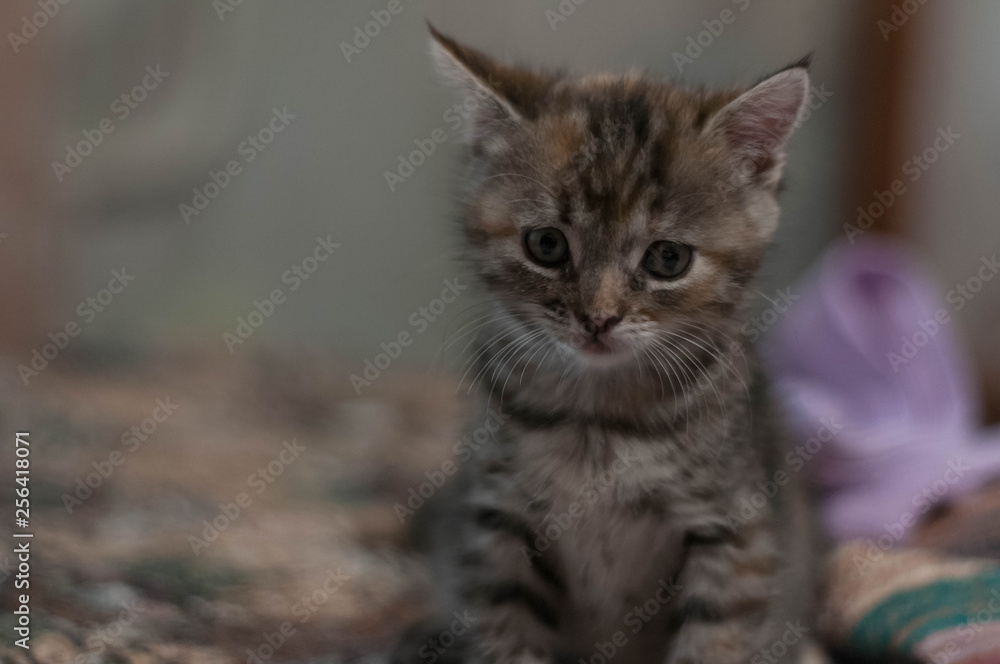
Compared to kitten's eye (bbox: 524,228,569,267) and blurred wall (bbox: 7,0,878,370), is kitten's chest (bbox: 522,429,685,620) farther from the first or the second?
blurred wall (bbox: 7,0,878,370)

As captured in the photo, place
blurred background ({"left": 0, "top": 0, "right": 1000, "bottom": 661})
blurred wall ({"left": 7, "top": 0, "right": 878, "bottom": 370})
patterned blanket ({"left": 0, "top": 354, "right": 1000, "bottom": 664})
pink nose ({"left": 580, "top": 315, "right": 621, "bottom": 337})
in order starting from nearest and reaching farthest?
pink nose ({"left": 580, "top": 315, "right": 621, "bottom": 337})
patterned blanket ({"left": 0, "top": 354, "right": 1000, "bottom": 664})
blurred background ({"left": 0, "top": 0, "right": 1000, "bottom": 661})
blurred wall ({"left": 7, "top": 0, "right": 878, "bottom": 370})

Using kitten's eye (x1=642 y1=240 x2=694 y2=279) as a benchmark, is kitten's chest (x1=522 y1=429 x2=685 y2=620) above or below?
below

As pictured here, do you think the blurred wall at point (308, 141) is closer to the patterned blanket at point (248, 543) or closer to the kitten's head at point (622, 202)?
the patterned blanket at point (248, 543)

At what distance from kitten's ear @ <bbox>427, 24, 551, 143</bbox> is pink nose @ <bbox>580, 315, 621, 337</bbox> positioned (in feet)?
1.03

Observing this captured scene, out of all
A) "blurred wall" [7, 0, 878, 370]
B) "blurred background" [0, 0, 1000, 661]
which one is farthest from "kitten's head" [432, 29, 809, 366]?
"blurred wall" [7, 0, 878, 370]

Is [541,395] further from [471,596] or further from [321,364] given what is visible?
[321,364]

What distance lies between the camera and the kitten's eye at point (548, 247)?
1.09 meters

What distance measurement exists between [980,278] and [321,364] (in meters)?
1.91

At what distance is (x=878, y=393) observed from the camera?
6.57ft

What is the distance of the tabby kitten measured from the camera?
107 cm

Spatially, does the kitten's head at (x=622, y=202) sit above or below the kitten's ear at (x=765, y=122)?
below

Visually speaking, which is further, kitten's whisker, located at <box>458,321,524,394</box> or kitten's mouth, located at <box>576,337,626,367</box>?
kitten's whisker, located at <box>458,321,524,394</box>

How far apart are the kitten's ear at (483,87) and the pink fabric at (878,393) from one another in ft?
2.53

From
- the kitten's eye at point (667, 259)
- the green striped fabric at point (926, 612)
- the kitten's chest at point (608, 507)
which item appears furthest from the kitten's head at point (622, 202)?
the green striped fabric at point (926, 612)
